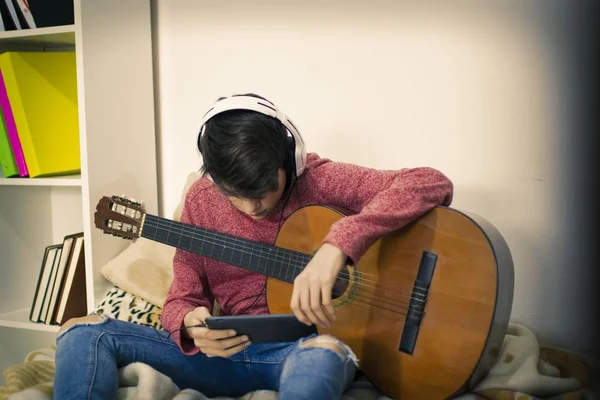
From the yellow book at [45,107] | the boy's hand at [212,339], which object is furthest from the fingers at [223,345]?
the yellow book at [45,107]

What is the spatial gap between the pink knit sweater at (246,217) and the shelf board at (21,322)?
573mm

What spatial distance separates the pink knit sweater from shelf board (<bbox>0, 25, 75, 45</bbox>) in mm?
572

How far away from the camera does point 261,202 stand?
3.69 ft

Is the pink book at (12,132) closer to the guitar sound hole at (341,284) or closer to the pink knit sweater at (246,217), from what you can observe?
the pink knit sweater at (246,217)

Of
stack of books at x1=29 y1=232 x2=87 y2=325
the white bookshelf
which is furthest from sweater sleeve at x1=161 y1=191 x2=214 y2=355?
stack of books at x1=29 y1=232 x2=87 y2=325

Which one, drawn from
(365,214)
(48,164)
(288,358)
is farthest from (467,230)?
Result: (48,164)

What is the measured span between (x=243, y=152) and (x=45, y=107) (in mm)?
812

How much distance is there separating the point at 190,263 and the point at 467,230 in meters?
0.55

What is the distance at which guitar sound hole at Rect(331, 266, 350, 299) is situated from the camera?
42.9 inches

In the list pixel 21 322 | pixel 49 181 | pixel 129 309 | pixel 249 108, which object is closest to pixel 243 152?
pixel 249 108

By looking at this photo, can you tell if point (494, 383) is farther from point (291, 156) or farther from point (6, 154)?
point (6, 154)

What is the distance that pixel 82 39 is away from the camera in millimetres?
1425

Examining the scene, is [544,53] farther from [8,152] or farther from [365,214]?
[8,152]

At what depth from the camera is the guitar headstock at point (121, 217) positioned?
4.02 feet
